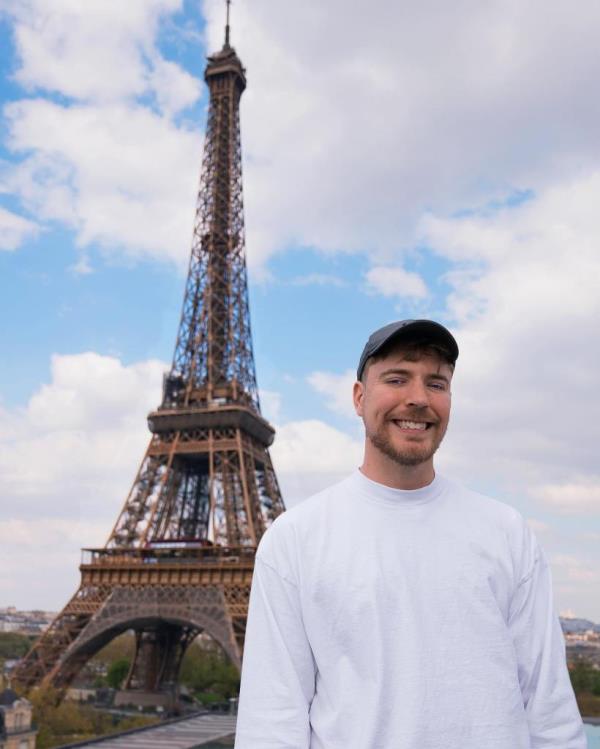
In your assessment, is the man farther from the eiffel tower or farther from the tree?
the tree

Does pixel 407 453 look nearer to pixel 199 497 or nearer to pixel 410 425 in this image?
pixel 410 425

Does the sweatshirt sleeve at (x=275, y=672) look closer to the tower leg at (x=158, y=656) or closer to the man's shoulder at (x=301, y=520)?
the man's shoulder at (x=301, y=520)

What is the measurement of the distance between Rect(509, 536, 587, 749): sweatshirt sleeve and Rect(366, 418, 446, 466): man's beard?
1.80 feet

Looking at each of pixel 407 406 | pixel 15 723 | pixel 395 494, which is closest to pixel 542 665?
pixel 395 494

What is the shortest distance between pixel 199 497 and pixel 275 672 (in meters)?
45.2

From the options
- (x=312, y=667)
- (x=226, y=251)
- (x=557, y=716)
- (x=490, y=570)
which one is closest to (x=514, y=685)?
(x=557, y=716)

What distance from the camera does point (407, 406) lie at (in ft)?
9.87

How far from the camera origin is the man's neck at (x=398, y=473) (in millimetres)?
3029

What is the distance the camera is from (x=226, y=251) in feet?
164

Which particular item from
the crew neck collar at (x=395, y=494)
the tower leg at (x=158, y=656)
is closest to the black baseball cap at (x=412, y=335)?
the crew neck collar at (x=395, y=494)

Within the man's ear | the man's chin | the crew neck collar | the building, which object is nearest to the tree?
the building

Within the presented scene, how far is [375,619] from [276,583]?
0.39m

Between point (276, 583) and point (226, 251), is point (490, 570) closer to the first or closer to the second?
point (276, 583)

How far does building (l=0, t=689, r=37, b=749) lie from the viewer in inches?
1099
